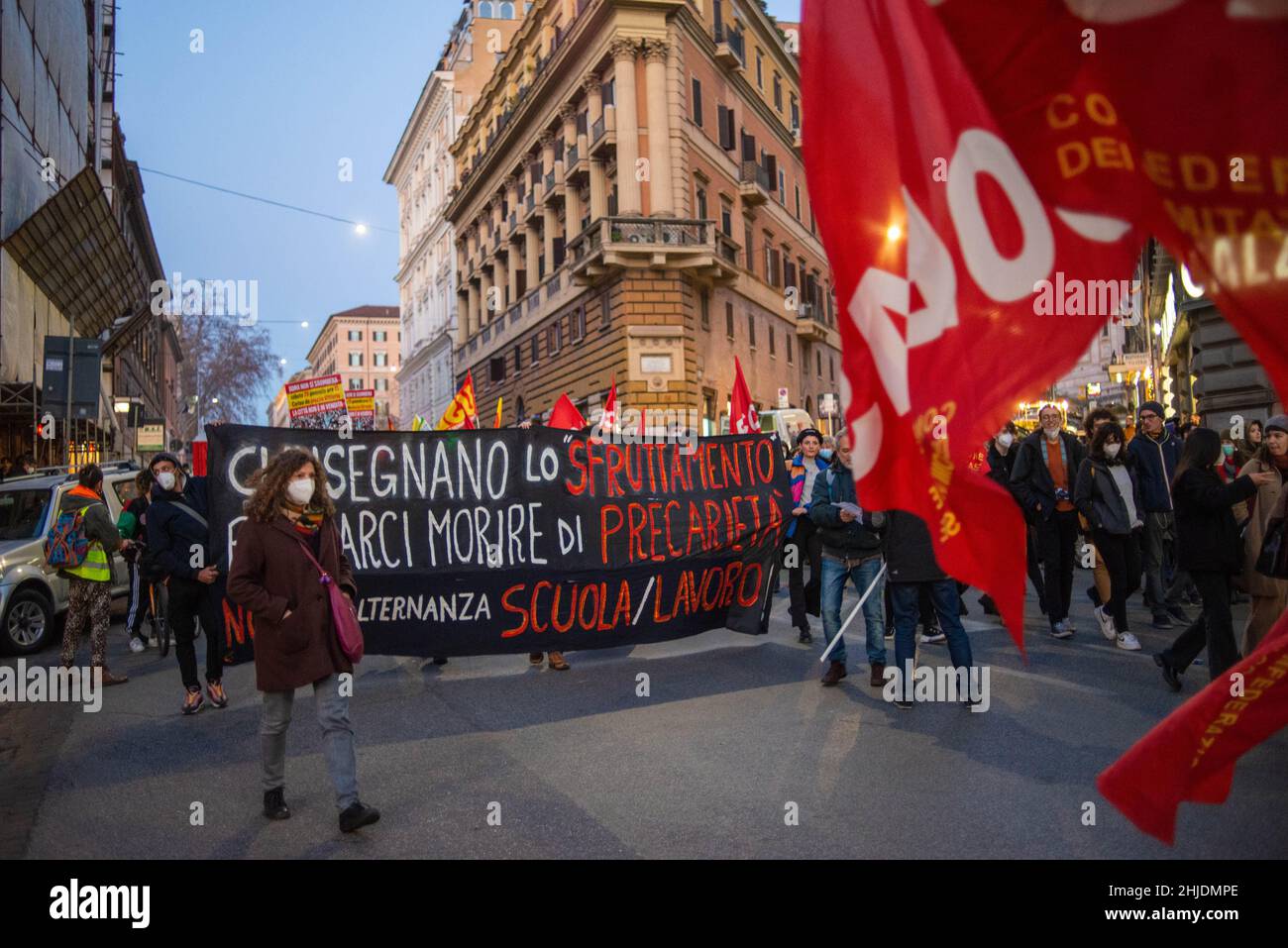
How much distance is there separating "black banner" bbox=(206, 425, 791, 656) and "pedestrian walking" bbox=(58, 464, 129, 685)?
87.8 inches

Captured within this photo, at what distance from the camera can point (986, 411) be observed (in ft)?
7.29

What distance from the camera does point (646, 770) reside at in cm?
522

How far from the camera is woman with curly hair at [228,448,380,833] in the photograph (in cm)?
454

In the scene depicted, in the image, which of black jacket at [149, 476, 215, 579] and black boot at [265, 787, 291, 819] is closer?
black boot at [265, 787, 291, 819]

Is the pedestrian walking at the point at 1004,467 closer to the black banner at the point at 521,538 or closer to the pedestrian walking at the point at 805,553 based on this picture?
the pedestrian walking at the point at 805,553

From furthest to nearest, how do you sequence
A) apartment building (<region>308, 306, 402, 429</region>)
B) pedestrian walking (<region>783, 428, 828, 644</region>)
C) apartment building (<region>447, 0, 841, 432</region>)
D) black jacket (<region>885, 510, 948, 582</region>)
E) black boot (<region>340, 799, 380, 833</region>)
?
apartment building (<region>308, 306, 402, 429</region>)
apartment building (<region>447, 0, 841, 432</region>)
pedestrian walking (<region>783, 428, 828, 644</region>)
black jacket (<region>885, 510, 948, 582</region>)
black boot (<region>340, 799, 380, 833</region>)

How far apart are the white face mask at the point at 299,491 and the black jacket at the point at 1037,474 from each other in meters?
6.68

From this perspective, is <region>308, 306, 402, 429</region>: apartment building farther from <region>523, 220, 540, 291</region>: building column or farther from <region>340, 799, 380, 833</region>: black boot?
<region>340, 799, 380, 833</region>: black boot

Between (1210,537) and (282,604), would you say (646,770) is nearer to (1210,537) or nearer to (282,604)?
(282,604)

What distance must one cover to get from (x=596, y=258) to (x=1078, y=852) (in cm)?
2750

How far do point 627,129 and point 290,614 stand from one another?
2833cm

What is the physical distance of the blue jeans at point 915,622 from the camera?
6.54m
